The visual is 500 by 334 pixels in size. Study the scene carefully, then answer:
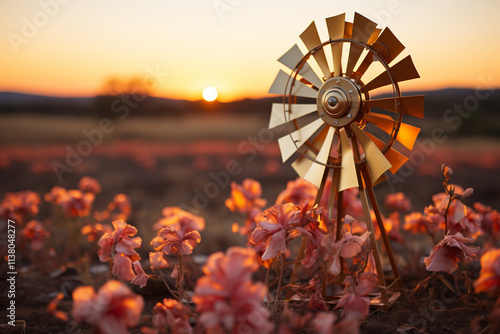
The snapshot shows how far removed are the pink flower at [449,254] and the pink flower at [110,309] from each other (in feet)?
3.30

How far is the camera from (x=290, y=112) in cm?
171

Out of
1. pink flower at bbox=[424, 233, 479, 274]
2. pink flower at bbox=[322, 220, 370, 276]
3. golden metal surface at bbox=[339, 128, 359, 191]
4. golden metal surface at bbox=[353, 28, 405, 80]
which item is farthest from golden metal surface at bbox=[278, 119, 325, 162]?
pink flower at bbox=[424, 233, 479, 274]

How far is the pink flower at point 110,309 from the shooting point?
810 millimetres

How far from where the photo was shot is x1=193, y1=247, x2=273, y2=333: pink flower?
82 cm

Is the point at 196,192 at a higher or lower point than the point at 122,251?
lower

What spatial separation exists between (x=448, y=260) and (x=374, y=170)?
42 centimetres

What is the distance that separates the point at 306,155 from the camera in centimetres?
167

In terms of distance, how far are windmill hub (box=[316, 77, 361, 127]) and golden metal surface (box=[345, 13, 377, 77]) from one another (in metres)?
0.08

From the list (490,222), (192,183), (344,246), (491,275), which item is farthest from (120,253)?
(192,183)

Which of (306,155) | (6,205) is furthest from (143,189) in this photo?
(306,155)

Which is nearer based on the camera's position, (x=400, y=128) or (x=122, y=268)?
(x=122, y=268)

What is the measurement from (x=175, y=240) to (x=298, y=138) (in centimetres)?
70

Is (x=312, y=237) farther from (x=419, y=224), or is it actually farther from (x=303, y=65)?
(x=419, y=224)

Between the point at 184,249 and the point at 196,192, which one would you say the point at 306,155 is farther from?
the point at 196,192
